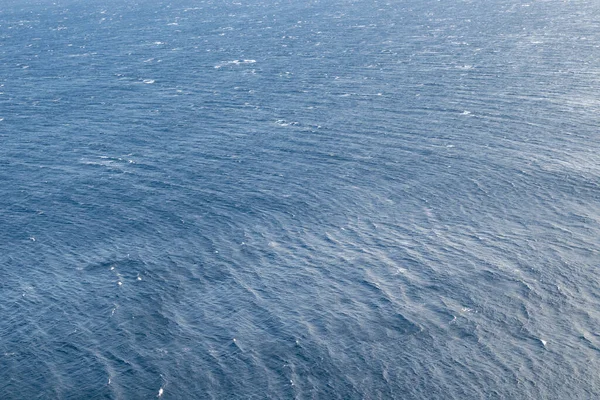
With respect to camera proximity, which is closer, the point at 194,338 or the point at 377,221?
the point at 194,338

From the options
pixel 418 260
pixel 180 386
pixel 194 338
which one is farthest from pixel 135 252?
pixel 418 260

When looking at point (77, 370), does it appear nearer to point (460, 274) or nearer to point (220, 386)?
point (220, 386)

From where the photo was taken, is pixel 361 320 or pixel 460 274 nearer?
pixel 361 320

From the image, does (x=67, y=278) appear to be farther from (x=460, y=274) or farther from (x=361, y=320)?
(x=460, y=274)

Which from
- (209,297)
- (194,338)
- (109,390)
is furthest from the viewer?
(209,297)

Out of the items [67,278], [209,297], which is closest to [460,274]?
[209,297]

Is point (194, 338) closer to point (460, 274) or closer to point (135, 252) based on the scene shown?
point (135, 252)

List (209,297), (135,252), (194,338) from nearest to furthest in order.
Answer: (194,338)
(209,297)
(135,252)

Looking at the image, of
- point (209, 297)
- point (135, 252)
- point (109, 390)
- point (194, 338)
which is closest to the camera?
point (109, 390)
